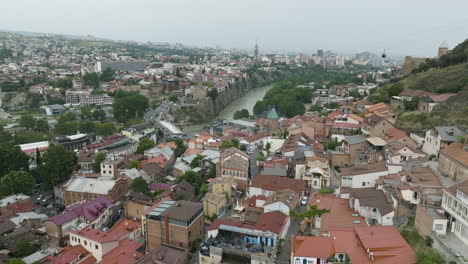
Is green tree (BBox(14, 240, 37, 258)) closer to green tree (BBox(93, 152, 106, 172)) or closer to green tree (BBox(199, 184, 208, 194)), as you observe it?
green tree (BBox(93, 152, 106, 172))

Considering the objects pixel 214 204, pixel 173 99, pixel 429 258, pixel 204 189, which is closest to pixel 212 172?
pixel 204 189

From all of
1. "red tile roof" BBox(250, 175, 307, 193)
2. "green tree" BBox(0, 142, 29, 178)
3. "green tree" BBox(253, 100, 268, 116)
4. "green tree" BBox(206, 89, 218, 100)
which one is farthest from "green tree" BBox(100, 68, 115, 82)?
"red tile roof" BBox(250, 175, 307, 193)

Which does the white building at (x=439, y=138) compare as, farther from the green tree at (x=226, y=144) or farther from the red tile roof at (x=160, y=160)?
the red tile roof at (x=160, y=160)

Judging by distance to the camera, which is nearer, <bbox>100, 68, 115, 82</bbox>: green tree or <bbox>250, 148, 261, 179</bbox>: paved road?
<bbox>250, 148, 261, 179</bbox>: paved road

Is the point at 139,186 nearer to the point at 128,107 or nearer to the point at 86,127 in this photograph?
the point at 86,127

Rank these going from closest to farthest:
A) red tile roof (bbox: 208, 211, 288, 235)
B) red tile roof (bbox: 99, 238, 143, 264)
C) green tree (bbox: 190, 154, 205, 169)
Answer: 1. red tile roof (bbox: 99, 238, 143, 264)
2. red tile roof (bbox: 208, 211, 288, 235)
3. green tree (bbox: 190, 154, 205, 169)

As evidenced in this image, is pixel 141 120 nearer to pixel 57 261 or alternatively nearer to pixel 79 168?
pixel 79 168
